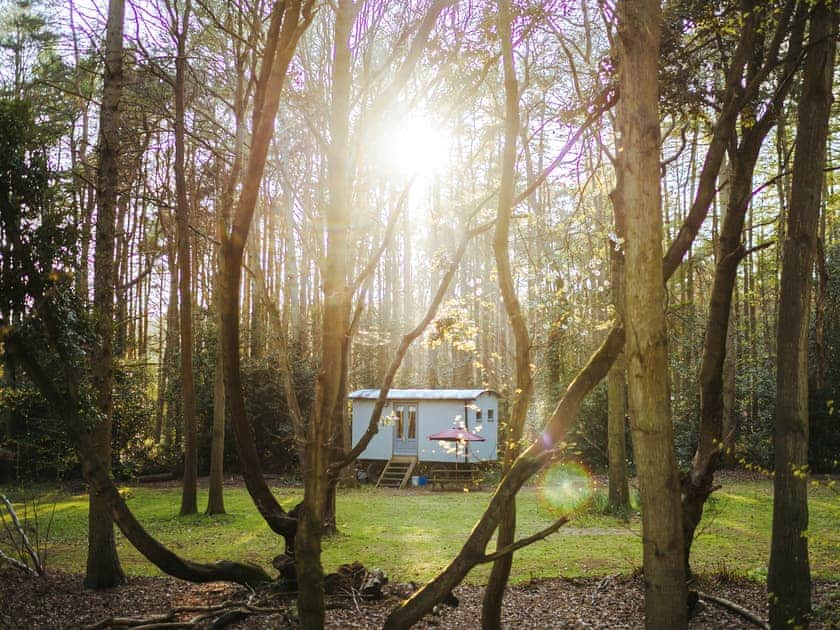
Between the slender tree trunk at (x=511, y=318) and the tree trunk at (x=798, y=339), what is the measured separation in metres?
1.88

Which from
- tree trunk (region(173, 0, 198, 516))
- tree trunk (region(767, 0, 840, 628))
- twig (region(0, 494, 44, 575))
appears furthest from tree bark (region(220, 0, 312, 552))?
tree trunk (region(173, 0, 198, 516))

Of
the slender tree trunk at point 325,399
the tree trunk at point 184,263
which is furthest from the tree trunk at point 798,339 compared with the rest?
the tree trunk at point 184,263

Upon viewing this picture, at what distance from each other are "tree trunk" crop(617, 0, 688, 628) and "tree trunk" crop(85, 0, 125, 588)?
5.05 m

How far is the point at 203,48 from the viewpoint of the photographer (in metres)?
13.3

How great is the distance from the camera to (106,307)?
6.93m

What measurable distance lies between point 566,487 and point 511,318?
12.0 metres

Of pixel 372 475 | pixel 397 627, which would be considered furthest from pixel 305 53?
pixel 372 475

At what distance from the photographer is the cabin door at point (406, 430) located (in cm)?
1928

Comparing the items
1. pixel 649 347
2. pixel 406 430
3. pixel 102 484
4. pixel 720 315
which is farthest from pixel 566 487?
pixel 649 347

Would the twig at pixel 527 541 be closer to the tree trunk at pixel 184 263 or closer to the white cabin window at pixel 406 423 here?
the tree trunk at pixel 184 263

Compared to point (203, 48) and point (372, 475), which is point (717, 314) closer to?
point (203, 48)

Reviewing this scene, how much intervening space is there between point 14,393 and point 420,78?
8190 millimetres

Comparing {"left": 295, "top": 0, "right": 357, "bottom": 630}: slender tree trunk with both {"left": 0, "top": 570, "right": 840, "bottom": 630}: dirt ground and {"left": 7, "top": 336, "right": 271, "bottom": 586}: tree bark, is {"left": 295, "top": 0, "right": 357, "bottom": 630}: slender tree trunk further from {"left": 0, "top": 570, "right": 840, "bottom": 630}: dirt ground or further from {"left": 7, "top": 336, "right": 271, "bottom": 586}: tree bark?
{"left": 7, "top": 336, "right": 271, "bottom": 586}: tree bark

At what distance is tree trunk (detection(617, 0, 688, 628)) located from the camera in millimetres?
3088
